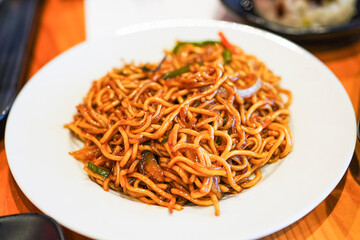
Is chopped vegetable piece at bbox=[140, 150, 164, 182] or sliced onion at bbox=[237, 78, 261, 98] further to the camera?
sliced onion at bbox=[237, 78, 261, 98]

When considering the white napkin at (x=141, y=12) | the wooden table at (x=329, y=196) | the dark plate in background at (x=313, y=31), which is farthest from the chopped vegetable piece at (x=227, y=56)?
the white napkin at (x=141, y=12)

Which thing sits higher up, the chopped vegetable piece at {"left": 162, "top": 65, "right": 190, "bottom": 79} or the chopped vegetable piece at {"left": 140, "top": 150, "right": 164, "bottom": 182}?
the chopped vegetable piece at {"left": 162, "top": 65, "right": 190, "bottom": 79}

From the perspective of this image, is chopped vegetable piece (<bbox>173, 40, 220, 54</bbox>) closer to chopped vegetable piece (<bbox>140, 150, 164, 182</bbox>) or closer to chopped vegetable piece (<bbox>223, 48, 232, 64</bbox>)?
chopped vegetable piece (<bbox>223, 48, 232, 64</bbox>)

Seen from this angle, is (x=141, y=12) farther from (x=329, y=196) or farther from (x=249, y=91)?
(x=329, y=196)

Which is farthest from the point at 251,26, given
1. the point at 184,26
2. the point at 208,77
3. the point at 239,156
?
the point at 239,156

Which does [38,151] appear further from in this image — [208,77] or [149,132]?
[208,77]

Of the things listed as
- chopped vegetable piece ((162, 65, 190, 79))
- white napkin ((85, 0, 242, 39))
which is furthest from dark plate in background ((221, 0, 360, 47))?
chopped vegetable piece ((162, 65, 190, 79))

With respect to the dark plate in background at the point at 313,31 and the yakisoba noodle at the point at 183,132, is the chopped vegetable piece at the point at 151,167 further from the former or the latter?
the dark plate in background at the point at 313,31
